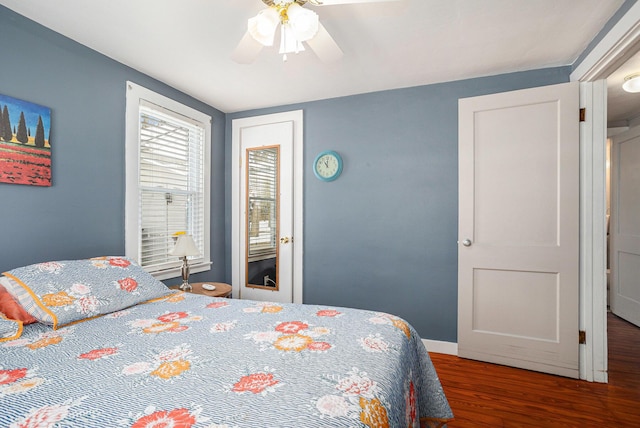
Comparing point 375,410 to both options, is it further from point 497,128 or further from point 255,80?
point 255,80

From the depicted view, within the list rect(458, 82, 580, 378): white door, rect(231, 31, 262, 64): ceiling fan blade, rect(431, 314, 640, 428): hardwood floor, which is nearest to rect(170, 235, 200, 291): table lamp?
rect(231, 31, 262, 64): ceiling fan blade

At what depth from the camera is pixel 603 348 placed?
211 centimetres

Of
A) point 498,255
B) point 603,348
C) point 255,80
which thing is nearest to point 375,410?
point 498,255

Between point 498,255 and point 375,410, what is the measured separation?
6.58 feet

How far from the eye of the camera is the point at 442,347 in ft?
8.57

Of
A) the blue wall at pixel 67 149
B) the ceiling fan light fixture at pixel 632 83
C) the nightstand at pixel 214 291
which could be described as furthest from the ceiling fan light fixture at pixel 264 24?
the ceiling fan light fixture at pixel 632 83

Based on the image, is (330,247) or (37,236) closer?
(37,236)

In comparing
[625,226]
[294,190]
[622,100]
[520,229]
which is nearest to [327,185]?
[294,190]

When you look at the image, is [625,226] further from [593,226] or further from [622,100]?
[593,226]

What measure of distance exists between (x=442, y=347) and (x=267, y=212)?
2.13 m

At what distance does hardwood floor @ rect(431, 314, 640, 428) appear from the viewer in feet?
5.72

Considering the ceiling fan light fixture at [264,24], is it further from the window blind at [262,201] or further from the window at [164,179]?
the window blind at [262,201]

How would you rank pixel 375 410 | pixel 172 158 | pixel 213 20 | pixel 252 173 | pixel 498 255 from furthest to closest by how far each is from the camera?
pixel 252 173 → pixel 172 158 → pixel 498 255 → pixel 213 20 → pixel 375 410

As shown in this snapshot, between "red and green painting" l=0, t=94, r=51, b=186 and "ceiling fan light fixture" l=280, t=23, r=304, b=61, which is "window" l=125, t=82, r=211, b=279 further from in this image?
"ceiling fan light fixture" l=280, t=23, r=304, b=61
